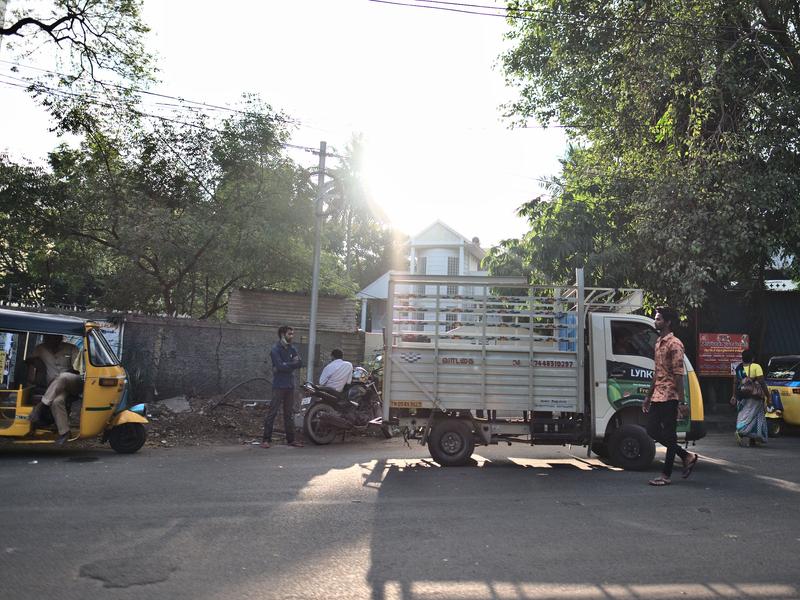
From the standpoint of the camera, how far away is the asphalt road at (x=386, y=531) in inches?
164

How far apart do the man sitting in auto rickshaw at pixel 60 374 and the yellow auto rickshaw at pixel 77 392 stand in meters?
0.02

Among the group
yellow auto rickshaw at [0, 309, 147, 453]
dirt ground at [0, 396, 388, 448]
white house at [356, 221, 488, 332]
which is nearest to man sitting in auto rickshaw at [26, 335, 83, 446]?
yellow auto rickshaw at [0, 309, 147, 453]

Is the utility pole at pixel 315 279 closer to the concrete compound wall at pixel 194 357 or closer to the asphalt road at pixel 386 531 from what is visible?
the concrete compound wall at pixel 194 357

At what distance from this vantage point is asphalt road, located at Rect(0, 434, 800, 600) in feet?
13.6

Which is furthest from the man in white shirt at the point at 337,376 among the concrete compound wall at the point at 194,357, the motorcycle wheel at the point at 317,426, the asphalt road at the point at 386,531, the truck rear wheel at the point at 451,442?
the concrete compound wall at the point at 194,357

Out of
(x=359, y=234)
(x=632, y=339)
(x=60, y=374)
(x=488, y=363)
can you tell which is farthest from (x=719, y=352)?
(x=359, y=234)

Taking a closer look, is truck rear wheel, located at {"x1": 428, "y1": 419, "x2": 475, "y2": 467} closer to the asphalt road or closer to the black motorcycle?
the asphalt road

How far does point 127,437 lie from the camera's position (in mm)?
9406

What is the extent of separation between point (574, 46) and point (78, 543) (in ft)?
48.5

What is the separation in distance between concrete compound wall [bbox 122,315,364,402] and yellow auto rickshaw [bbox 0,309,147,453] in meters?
4.40

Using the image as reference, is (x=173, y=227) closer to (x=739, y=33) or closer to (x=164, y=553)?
(x=164, y=553)

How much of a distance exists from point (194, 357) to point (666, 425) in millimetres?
10428

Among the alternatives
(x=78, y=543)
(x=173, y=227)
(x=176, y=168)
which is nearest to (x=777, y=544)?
(x=78, y=543)

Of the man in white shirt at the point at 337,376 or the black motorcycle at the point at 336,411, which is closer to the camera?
the black motorcycle at the point at 336,411
